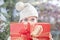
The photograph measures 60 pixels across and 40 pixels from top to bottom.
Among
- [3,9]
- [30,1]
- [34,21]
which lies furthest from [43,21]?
[3,9]

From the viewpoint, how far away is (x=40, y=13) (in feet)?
3.64

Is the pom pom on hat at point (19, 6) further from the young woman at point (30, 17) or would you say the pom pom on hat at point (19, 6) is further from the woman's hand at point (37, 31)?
the woman's hand at point (37, 31)

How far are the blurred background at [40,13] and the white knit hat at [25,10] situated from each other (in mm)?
24

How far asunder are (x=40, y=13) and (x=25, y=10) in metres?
0.11

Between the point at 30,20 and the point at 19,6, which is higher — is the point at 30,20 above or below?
below

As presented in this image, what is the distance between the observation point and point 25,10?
3.63 feet

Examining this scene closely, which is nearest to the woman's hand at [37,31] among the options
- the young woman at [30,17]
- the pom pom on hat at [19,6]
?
the young woman at [30,17]

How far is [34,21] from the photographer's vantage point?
1.11 metres

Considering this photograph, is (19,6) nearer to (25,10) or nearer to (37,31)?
(25,10)

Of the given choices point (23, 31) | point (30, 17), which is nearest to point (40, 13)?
point (30, 17)

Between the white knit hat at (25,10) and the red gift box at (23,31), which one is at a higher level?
the white knit hat at (25,10)

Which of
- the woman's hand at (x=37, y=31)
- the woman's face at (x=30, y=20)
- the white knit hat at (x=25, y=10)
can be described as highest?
the white knit hat at (x=25, y=10)

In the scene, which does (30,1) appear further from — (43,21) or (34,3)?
(43,21)

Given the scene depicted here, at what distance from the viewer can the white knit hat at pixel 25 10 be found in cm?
110
